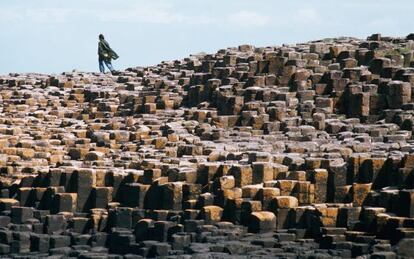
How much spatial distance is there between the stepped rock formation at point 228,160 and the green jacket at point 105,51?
20.1 feet

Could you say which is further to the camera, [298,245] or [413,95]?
[413,95]

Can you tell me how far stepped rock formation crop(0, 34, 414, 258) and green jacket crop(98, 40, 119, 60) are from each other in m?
6.13

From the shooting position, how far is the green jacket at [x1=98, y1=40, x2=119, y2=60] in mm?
57812

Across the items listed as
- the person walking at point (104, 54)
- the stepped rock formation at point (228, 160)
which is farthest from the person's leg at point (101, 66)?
the stepped rock formation at point (228, 160)

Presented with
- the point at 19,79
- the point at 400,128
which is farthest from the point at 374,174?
the point at 19,79

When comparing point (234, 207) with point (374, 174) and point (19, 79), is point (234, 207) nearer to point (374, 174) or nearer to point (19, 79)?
point (374, 174)

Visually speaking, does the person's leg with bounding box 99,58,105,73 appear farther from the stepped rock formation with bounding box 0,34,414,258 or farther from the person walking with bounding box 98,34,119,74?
the stepped rock formation with bounding box 0,34,414,258

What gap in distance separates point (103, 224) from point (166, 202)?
1.77 meters

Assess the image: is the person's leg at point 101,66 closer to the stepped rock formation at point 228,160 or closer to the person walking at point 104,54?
the person walking at point 104,54

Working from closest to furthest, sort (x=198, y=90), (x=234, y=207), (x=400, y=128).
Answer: (x=234, y=207) < (x=400, y=128) < (x=198, y=90)

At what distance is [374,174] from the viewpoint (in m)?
34.0

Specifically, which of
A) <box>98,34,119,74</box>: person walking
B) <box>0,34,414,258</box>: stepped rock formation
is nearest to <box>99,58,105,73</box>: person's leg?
<box>98,34,119,74</box>: person walking

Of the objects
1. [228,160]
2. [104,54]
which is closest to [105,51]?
[104,54]

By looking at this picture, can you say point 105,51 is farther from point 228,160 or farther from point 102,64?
point 228,160
